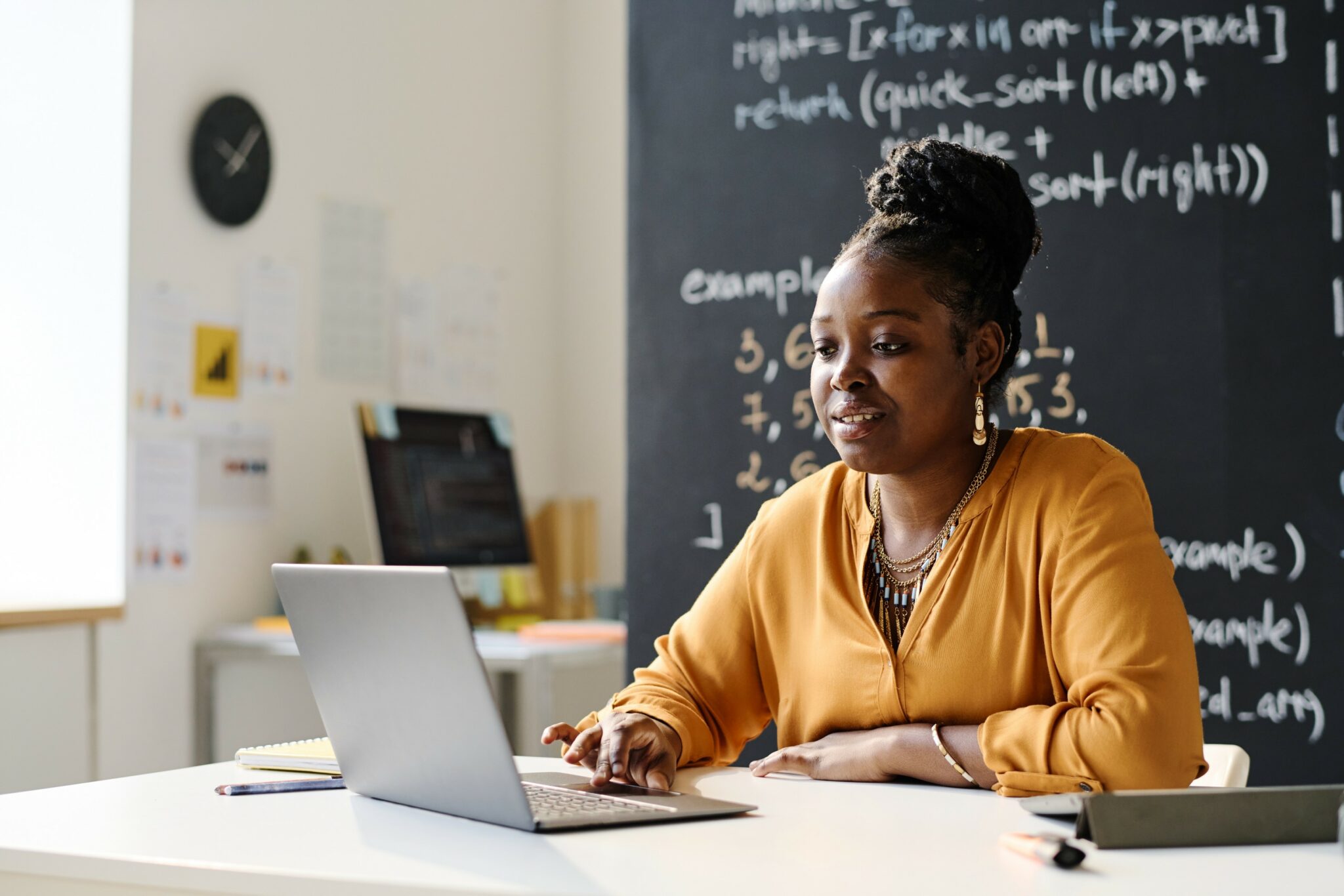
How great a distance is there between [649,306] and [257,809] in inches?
61.7

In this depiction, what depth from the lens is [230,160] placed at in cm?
318

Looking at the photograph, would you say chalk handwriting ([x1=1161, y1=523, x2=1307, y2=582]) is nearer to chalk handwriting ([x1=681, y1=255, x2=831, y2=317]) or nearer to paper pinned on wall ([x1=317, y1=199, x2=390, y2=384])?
chalk handwriting ([x1=681, y1=255, x2=831, y2=317])

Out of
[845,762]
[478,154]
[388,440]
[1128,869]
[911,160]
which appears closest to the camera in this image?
[1128,869]

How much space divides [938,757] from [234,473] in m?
2.22

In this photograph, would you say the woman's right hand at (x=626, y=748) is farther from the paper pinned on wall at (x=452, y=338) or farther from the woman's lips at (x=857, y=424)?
the paper pinned on wall at (x=452, y=338)

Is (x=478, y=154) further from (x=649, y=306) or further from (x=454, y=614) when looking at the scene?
(x=454, y=614)

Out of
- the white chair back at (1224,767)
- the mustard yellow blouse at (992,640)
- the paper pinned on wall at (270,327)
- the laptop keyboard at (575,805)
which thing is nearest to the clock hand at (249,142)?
the paper pinned on wall at (270,327)

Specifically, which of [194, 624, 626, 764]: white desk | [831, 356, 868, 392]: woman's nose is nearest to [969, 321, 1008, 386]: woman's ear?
[831, 356, 868, 392]: woman's nose

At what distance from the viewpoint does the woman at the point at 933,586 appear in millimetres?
1341

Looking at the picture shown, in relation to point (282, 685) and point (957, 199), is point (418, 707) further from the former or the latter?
point (282, 685)

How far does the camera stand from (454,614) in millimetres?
1017

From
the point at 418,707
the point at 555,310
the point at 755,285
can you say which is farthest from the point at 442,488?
the point at 418,707

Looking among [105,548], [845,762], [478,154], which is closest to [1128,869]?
[845,762]

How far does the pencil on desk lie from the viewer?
50.9 inches
